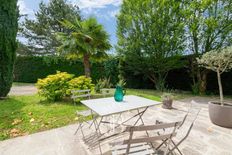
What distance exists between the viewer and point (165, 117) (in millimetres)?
4594

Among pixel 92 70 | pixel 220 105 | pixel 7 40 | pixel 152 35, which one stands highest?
pixel 152 35

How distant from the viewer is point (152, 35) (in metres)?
9.05

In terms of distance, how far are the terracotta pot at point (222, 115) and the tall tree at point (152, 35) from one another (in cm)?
551

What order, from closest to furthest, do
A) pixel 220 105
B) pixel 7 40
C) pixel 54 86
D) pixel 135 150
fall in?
pixel 135 150 < pixel 220 105 < pixel 54 86 < pixel 7 40

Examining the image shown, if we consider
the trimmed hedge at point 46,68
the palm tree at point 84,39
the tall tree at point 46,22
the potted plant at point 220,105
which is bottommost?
the potted plant at point 220,105

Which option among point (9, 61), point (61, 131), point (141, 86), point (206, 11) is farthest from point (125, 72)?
point (61, 131)

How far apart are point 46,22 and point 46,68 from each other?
8072mm

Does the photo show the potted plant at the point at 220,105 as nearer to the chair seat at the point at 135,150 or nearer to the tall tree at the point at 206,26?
the chair seat at the point at 135,150

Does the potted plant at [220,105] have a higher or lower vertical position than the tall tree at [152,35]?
lower

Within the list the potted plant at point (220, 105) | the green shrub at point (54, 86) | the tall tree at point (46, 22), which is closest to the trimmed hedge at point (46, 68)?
the tall tree at point (46, 22)

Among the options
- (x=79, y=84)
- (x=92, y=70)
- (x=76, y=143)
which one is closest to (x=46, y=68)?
(x=92, y=70)

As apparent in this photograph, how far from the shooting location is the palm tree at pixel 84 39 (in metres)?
7.48

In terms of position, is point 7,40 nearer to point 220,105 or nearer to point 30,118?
point 30,118

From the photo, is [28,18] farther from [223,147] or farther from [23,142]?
[223,147]
